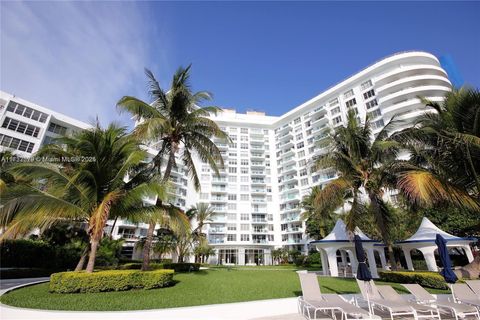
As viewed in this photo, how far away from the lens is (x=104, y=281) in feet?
34.4

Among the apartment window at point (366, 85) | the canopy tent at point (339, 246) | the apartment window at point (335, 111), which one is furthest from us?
the apartment window at point (335, 111)

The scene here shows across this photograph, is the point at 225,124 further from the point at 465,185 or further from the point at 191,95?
the point at 465,185

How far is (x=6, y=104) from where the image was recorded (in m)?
36.4

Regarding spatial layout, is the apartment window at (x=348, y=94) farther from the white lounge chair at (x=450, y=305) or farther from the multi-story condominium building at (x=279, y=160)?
the white lounge chair at (x=450, y=305)

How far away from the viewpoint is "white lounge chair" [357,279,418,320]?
6.77 m

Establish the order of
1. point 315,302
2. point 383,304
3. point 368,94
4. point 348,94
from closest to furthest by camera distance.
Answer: point 383,304 → point 315,302 → point 368,94 → point 348,94

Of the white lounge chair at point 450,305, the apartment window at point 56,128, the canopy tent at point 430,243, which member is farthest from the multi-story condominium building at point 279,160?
the white lounge chair at point 450,305

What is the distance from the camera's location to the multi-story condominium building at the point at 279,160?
1832 inches

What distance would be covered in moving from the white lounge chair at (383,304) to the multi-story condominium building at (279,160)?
39.2 metres

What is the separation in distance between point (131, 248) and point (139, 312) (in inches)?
1766

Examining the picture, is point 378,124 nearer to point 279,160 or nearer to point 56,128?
point 279,160

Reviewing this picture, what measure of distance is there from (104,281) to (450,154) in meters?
16.3

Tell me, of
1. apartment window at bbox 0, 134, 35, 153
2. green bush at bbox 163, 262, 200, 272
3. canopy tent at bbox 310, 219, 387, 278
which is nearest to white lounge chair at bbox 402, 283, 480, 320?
canopy tent at bbox 310, 219, 387, 278

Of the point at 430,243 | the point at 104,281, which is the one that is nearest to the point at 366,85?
the point at 430,243
